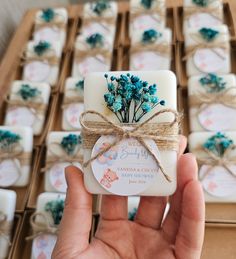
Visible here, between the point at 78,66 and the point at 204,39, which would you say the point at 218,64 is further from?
the point at 78,66

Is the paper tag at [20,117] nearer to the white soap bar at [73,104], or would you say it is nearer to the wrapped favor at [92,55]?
the white soap bar at [73,104]

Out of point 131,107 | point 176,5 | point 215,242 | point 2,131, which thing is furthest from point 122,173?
point 176,5

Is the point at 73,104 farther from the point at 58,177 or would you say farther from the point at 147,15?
the point at 147,15

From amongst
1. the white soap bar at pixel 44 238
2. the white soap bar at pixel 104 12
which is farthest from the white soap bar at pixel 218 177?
the white soap bar at pixel 104 12

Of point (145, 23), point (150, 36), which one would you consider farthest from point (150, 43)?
point (145, 23)

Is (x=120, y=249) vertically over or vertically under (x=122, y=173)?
under

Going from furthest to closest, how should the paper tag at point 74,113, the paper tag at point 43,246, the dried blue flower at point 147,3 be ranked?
the dried blue flower at point 147,3 → the paper tag at point 74,113 → the paper tag at point 43,246

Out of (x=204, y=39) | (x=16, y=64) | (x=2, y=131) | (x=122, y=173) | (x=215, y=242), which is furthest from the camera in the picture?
(x=16, y=64)
